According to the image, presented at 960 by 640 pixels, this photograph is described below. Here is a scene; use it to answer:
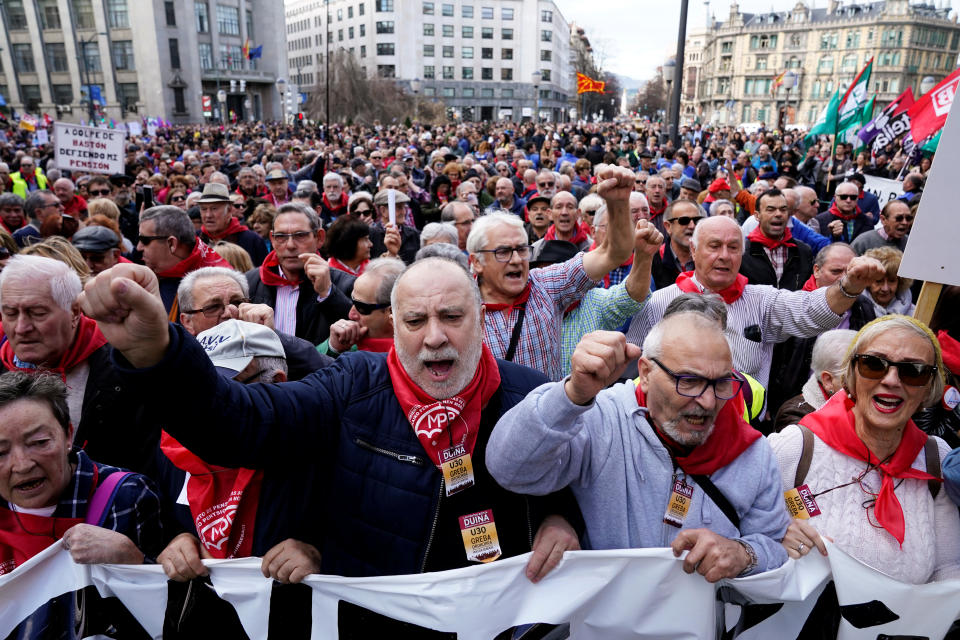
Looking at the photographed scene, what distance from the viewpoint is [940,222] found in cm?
266

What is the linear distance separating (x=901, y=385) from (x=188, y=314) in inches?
118

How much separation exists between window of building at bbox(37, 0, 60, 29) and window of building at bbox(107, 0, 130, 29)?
13.6 feet

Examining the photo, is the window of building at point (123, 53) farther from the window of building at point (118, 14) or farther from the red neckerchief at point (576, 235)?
the red neckerchief at point (576, 235)

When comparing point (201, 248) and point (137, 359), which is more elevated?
point (137, 359)

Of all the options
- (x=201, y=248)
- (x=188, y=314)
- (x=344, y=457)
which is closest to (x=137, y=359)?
(x=344, y=457)

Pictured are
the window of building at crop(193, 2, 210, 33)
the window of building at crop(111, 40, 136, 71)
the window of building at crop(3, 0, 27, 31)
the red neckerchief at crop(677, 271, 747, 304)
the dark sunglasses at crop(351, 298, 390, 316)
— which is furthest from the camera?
the window of building at crop(193, 2, 210, 33)

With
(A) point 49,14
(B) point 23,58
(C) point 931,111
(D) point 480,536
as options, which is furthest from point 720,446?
(B) point 23,58

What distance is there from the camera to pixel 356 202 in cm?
654

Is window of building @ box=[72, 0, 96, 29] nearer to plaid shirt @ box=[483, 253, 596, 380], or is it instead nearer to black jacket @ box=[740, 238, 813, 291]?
black jacket @ box=[740, 238, 813, 291]

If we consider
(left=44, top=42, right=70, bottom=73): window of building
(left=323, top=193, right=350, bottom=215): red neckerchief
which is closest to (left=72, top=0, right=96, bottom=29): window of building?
(left=44, top=42, right=70, bottom=73): window of building

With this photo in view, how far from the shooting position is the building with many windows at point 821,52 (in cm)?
9019

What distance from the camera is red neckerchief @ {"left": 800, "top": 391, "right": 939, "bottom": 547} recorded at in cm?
223

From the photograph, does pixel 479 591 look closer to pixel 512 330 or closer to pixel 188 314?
pixel 512 330

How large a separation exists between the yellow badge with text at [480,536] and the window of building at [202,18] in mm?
74155
